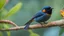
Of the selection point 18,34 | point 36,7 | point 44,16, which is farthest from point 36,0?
point 44,16

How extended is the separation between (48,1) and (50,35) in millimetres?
192

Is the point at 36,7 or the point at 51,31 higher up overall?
the point at 36,7

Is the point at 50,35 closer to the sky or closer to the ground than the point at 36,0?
closer to the ground

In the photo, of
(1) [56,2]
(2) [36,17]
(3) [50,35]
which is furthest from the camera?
(1) [56,2]

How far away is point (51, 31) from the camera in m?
0.79

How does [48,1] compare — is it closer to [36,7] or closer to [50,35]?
[36,7]

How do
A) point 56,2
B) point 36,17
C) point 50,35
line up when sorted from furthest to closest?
point 56,2, point 50,35, point 36,17

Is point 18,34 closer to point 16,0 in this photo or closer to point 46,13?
point 16,0

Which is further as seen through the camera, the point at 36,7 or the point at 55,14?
the point at 36,7

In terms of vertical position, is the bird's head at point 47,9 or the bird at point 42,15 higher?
the bird's head at point 47,9

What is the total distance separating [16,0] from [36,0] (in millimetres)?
101

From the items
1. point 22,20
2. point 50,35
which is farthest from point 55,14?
point 22,20

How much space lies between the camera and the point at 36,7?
87 cm

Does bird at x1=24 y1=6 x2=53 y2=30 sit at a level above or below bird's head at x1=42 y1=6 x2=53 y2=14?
below
